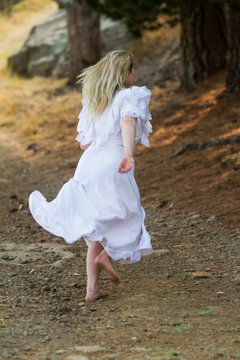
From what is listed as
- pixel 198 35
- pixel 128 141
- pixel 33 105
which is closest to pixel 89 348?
pixel 128 141

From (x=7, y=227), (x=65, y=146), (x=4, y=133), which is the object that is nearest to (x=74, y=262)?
(x=7, y=227)

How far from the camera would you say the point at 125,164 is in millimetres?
3920

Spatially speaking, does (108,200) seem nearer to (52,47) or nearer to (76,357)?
(76,357)

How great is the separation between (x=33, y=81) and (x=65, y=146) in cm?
694

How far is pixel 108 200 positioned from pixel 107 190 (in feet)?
0.22

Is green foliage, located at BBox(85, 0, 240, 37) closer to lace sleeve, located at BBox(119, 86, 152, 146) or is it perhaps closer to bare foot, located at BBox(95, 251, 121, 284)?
lace sleeve, located at BBox(119, 86, 152, 146)

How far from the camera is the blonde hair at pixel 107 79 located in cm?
415

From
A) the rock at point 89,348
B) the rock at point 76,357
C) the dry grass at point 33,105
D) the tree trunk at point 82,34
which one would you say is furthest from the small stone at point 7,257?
the tree trunk at point 82,34

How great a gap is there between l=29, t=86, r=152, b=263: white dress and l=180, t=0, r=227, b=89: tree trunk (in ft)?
23.3

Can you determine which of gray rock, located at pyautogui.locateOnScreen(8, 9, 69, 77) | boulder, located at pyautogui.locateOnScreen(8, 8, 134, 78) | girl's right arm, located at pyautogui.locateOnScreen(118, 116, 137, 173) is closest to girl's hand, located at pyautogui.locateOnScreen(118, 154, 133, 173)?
girl's right arm, located at pyautogui.locateOnScreen(118, 116, 137, 173)

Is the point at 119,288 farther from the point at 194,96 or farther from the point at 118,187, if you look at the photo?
the point at 194,96

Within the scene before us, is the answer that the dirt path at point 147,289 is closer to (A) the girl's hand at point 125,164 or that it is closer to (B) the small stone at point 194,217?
(B) the small stone at point 194,217

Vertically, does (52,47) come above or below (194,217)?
below

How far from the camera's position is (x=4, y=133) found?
13.2 m
